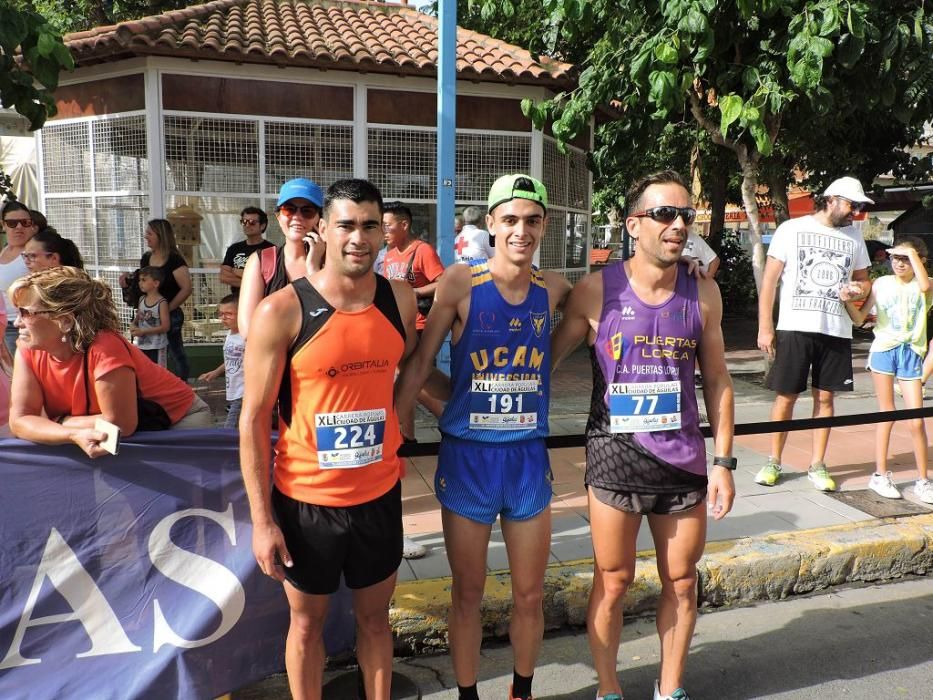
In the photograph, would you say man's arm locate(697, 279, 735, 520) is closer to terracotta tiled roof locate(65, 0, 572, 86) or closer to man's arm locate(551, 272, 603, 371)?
man's arm locate(551, 272, 603, 371)

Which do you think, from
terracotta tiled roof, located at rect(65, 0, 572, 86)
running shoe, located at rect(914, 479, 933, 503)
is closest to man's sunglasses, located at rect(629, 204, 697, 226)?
running shoe, located at rect(914, 479, 933, 503)

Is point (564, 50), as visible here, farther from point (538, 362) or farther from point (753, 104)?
point (538, 362)

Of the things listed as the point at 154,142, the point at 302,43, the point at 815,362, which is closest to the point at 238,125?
the point at 154,142

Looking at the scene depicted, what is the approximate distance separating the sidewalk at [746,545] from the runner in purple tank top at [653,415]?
Answer: 0.92 metres

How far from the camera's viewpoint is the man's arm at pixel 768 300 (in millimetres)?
5164

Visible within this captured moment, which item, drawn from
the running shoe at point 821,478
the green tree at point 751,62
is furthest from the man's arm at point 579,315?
the green tree at point 751,62

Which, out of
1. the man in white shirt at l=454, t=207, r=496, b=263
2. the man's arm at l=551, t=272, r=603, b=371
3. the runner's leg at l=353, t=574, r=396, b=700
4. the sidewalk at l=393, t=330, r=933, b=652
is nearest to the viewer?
the runner's leg at l=353, t=574, r=396, b=700

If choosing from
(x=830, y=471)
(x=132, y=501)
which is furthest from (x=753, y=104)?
(x=132, y=501)

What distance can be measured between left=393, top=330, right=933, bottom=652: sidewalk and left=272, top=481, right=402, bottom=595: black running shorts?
105 cm

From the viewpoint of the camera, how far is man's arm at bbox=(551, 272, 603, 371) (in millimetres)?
2881

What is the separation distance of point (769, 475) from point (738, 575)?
61.5 inches

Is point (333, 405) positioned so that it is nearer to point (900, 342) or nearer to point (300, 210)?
point (300, 210)

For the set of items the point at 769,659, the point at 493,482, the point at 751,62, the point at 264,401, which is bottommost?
the point at 769,659

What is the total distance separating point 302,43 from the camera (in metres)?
9.55
